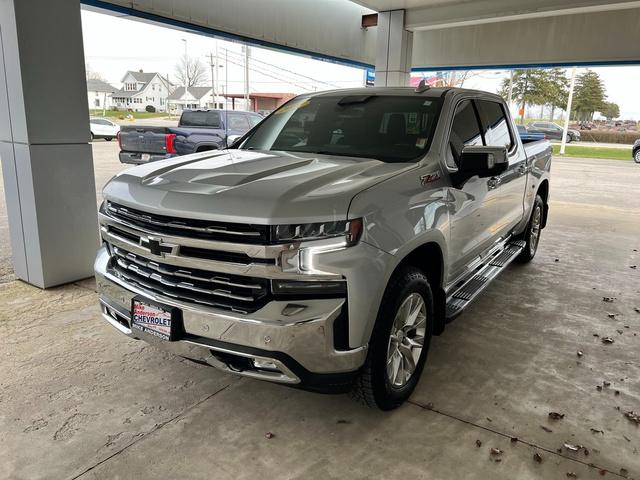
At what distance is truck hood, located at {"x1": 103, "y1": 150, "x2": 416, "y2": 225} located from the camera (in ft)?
7.80

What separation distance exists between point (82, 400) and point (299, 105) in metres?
2.73

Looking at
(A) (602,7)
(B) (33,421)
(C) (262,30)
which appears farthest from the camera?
(C) (262,30)

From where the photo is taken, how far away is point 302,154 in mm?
3541

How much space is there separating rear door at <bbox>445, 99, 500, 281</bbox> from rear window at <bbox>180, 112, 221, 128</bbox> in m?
9.45

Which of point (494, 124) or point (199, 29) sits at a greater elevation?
point (199, 29)

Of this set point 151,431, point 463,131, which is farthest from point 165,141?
point 151,431

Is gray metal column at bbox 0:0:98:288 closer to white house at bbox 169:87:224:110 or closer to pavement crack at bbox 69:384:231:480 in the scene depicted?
pavement crack at bbox 69:384:231:480

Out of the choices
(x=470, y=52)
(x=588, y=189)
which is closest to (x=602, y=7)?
(x=470, y=52)

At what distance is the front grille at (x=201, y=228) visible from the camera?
92.5 inches

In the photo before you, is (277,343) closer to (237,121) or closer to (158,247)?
(158,247)

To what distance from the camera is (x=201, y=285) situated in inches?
99.9

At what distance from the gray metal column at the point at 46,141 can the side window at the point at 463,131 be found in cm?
350

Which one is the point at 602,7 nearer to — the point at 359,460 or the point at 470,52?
the point at 470,52

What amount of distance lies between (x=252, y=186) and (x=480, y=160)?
5.05ft
